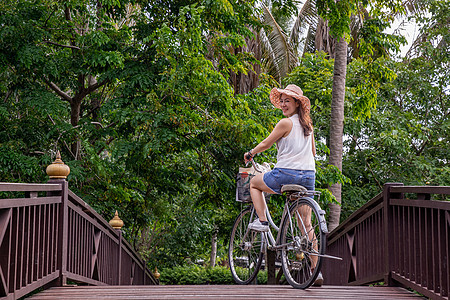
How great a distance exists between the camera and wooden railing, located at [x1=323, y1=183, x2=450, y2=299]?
369 cm

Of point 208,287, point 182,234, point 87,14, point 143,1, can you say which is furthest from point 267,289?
point 182,234

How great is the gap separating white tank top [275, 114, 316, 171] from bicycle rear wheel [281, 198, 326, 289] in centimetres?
33

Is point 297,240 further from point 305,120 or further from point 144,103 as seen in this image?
point 144,103

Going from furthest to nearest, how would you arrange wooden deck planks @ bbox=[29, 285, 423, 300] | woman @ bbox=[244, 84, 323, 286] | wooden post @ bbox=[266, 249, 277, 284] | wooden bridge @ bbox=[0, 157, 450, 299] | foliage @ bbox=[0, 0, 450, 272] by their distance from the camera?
foliage @ bbox=[0, 0, 450, 272]
wooden post @ bbox=[266, 249, 277, 284]
woman @ bbox=[244, 84, 323, 286]
wooden deck planks @ bbox=[29, 285, 423, 300]
wooden bridge @ bbox=[0, 157, 450, 299]

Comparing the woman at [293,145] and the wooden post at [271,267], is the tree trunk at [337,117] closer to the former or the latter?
the wooden post at [271,267]

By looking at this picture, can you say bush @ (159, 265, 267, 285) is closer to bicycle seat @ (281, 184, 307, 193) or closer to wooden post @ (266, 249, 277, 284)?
wooden post @ (266, 249, 277, 284)

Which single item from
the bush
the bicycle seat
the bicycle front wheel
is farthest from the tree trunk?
the bush

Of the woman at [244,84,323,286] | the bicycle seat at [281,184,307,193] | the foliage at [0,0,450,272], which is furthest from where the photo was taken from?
the foliage at [0,0,450,272]

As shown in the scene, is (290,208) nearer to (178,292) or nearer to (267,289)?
(267,289)

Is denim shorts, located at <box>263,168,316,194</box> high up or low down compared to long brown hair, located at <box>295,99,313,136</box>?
down

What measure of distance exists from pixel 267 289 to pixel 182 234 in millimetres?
12932

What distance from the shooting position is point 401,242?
4.76m

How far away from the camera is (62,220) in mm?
5039

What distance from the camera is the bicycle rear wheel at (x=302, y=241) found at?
4242 millimetres
